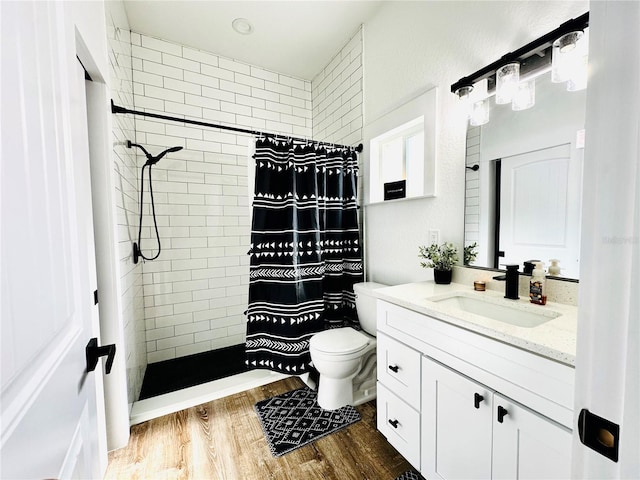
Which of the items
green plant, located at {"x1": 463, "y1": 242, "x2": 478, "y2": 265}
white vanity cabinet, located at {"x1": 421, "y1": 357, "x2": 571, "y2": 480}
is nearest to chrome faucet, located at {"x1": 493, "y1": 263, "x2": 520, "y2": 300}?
green plant, located at {"x1": 463, "y1": 242, "x2": 478, "y2": 265}

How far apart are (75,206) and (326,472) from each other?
5.15ft

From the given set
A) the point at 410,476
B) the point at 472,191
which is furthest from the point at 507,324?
the point at 410,476

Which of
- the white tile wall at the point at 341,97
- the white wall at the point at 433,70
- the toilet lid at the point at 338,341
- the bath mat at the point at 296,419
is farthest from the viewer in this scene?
the white tile wall at the point at 341,97

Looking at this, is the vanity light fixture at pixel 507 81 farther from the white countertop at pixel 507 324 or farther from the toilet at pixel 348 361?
the toilet at pixel 348 361

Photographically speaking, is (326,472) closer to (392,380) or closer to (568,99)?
(392,380)

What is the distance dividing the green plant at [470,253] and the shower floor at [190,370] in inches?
77.9

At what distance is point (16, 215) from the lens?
15.6 inches

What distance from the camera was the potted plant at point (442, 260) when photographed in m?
1.59

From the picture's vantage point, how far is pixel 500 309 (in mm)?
1282

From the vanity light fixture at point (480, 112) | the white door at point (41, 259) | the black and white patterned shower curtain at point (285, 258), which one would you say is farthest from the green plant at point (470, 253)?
the white door at point (41, 259)

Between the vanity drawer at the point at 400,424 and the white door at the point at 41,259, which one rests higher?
the white door at the point at 41,259

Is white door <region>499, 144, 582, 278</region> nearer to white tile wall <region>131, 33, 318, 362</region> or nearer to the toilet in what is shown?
the toilet

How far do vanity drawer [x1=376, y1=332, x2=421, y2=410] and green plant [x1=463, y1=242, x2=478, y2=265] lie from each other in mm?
638

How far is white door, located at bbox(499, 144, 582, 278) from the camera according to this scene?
1.14 meters
